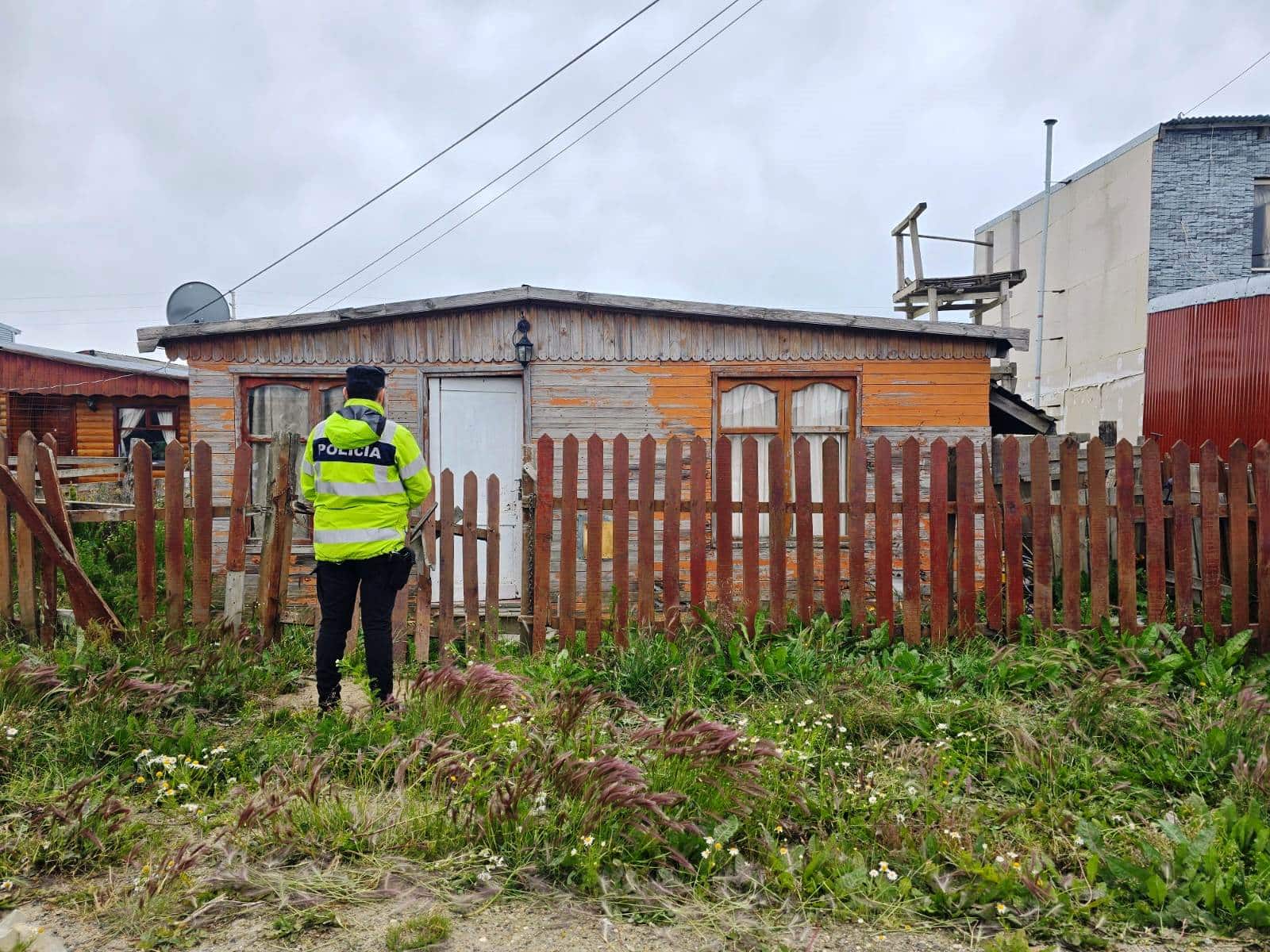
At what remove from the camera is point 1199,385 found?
39.1 ft

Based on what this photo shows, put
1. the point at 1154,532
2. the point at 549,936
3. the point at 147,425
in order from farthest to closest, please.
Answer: the point at 147,425 → the point at 1154,532 → the point at 549,936

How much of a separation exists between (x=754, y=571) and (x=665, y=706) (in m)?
1.25

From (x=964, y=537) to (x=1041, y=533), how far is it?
1.63ft

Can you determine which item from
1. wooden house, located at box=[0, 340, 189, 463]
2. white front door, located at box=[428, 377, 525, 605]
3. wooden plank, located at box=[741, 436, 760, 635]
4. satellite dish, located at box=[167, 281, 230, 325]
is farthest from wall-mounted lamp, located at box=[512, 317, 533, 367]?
wooden house, located at box=[0, 340, 189, 463]

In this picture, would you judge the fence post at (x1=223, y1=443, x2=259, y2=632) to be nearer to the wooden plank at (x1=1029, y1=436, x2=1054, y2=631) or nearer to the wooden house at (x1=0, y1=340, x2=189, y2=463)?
the wooden plank at (x1=1029, y1=436, x2=1054, y2=631)

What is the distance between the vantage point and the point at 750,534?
5.41 metres

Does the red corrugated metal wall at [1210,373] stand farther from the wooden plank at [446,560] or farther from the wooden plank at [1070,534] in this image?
the wooden plank at [446,560]

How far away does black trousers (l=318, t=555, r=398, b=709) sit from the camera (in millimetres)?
4215

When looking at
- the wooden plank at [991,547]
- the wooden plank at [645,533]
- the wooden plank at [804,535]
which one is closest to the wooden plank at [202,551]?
the wooden plank at [645,533]

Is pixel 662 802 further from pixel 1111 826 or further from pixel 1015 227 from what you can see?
pixel 1015 227

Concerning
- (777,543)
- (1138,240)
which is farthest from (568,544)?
(1138,240)

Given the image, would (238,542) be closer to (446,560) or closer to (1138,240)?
(446,560)

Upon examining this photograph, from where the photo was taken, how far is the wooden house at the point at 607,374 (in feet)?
27.2

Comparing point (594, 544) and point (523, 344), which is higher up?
point (523, 344)
